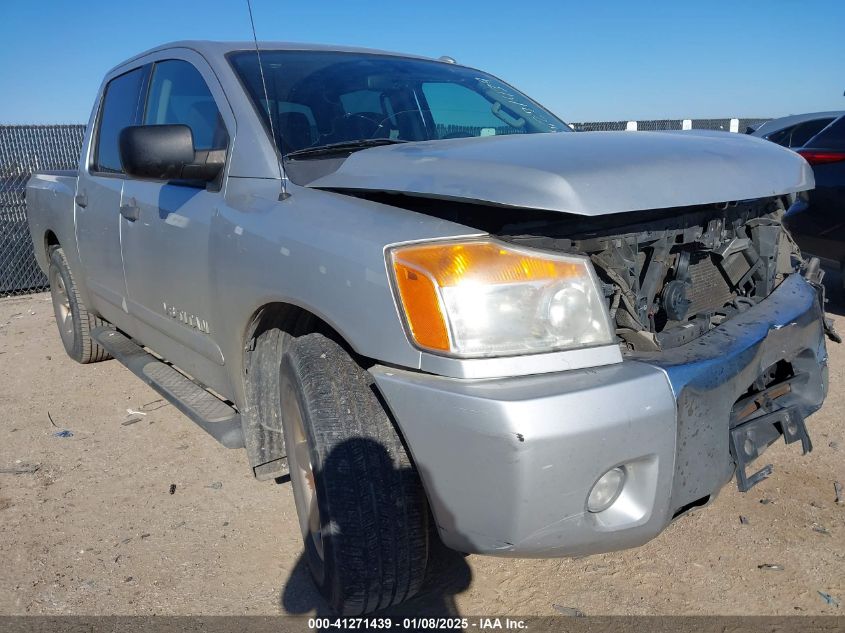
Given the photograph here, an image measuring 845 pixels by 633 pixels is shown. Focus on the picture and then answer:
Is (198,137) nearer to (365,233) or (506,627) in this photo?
(365,233)

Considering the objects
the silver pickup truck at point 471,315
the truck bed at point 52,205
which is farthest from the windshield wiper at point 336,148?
the truck bed at point 52,205

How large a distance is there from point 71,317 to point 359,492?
365 centimetres

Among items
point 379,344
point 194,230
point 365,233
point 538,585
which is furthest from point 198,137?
point 538,585

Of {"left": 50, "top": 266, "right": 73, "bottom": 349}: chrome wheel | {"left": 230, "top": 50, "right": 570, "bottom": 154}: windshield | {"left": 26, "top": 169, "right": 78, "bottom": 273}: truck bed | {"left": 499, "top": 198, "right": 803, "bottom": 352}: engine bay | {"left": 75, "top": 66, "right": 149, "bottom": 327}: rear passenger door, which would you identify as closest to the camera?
{"left": 499, "top": 198, "right": 803, "bottom": 352}: engine bay

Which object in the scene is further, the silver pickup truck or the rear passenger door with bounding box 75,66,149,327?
the rear passenger door with bounding box 75,66,149,327

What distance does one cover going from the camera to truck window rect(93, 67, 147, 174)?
362 centimetres

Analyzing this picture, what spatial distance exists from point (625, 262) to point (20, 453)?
126 inches

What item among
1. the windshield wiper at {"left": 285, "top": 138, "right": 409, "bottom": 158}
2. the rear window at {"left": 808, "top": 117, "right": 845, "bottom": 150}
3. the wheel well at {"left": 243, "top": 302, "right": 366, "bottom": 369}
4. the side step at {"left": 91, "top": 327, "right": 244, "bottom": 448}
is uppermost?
the windshield wiper at {"left": 285, "top": 138, "right": 409, "bottom": 158}

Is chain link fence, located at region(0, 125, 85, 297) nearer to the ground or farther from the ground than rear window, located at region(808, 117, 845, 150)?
nearer to the ground

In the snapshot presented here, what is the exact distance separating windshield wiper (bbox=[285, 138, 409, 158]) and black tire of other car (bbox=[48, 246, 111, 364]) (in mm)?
2729

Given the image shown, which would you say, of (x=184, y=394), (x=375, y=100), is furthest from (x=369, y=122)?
(x=184, y=394)

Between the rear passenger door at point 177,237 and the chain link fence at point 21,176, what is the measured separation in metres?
5.12

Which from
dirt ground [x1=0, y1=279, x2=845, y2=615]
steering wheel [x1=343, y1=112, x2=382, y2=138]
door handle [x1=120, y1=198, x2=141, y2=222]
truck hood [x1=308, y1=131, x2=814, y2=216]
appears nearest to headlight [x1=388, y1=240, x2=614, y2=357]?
truck hood [x1=308, y1=131, x2=814, y2=216]

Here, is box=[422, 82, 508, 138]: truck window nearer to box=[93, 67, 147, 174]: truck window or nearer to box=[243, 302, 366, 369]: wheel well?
box=[243, 302, 366, 369]: wheel well
